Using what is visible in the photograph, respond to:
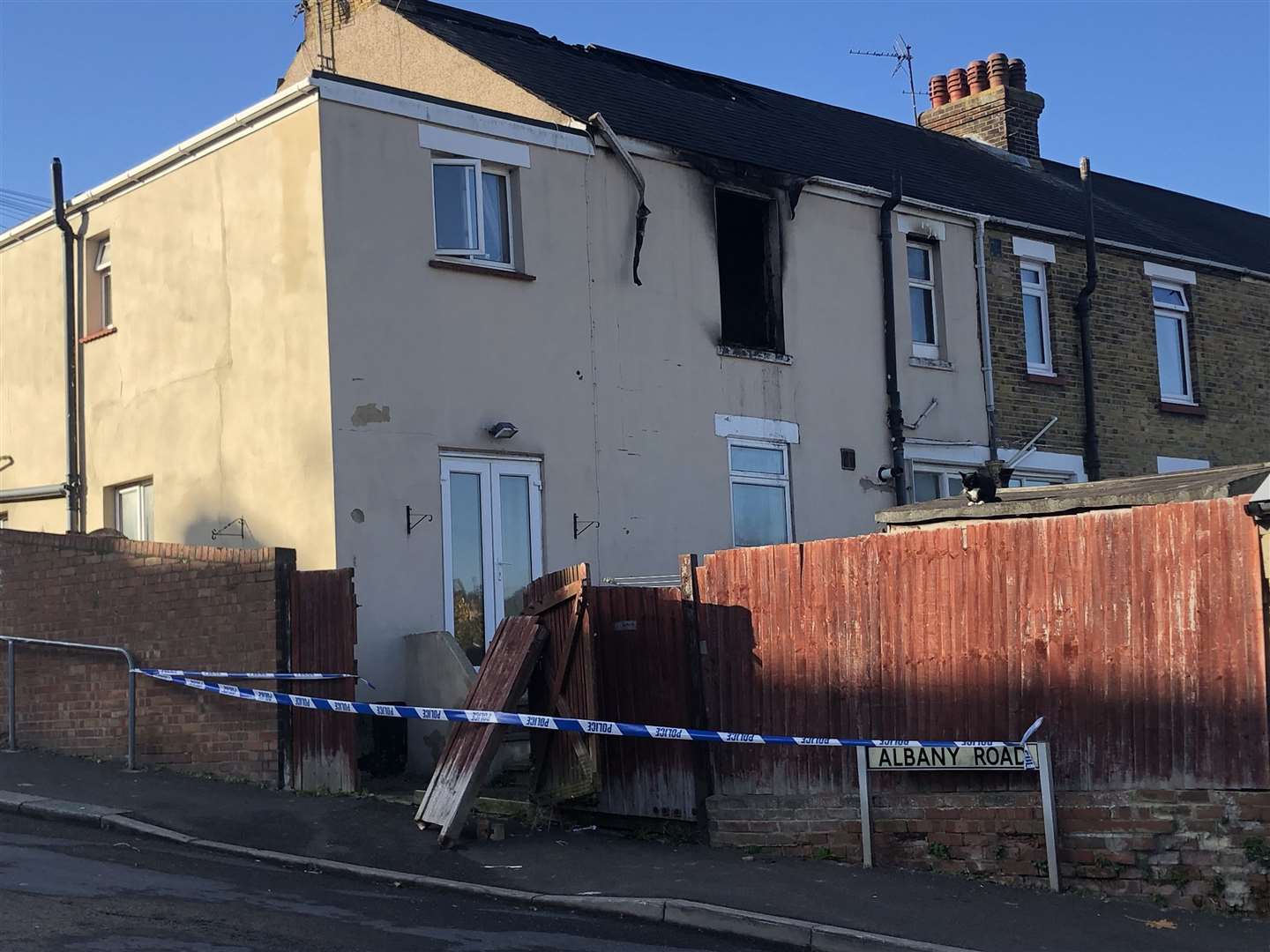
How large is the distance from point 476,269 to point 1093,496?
6.33m

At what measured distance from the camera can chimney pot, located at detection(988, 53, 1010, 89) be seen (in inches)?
955

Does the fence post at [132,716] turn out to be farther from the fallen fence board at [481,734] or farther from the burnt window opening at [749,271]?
the burnt window opening at [749,271]

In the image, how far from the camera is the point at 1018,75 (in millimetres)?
24609

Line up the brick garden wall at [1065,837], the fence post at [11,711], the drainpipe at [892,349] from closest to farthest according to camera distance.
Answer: the brick garden wall at [1065,837], the fence post at [11,711], the drainpipe at [892,349]

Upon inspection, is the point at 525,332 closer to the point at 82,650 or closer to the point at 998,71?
the point at 82,650

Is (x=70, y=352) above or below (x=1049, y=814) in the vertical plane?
above

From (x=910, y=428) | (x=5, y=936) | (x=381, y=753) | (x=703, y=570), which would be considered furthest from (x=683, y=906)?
(x=910, y=428)

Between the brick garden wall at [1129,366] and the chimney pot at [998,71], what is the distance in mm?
4808

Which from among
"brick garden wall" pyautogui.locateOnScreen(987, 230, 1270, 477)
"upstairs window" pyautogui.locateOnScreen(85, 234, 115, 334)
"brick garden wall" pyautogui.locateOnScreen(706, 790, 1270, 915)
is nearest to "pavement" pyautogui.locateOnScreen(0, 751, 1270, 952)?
"brick garden wall" pyautogui.locateOnScreen(706, 790, 1270, 915)

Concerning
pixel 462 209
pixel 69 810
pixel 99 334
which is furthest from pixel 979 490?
pixel 99 334

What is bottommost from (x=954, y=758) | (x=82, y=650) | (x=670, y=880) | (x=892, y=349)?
(x=670, y=880)

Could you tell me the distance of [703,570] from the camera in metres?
10.7

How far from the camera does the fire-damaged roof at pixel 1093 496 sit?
33.3ft

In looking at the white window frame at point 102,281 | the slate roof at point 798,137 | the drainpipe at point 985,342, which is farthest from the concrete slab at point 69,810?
the drainpipe at point 985,342
